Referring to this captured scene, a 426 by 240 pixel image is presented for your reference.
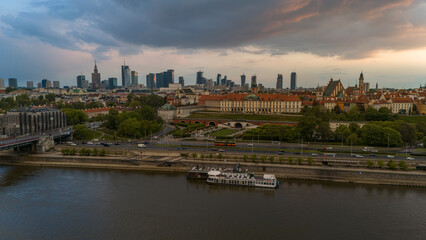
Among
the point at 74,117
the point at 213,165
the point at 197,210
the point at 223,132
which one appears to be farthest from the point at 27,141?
the point at 223,132

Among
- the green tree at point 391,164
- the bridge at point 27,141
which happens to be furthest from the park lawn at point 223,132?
the green tree at point 391,164

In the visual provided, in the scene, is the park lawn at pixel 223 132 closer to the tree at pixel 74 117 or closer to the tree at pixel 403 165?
the tree at pixel 403 165

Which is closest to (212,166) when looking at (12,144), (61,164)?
(61,164)

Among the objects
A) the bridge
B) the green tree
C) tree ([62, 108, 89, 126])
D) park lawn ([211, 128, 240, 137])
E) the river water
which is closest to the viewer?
the river water

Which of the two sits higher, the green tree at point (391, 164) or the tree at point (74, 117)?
the tree at point (74, 117)

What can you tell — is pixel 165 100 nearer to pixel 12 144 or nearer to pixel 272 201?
pixel 12 144

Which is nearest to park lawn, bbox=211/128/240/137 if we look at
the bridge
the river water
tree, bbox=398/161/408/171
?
the river water

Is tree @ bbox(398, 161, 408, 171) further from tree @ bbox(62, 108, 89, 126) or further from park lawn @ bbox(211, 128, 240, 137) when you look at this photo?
tree @ bbox(62, 108, 89, 126)
